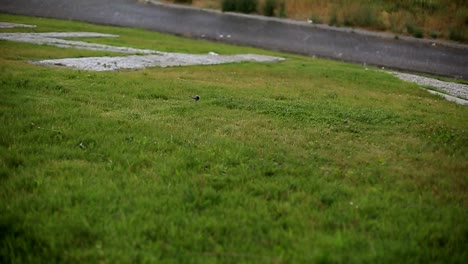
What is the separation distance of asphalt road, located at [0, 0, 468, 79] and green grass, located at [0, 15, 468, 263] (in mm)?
8082

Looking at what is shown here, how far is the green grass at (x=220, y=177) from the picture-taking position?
2771 mm

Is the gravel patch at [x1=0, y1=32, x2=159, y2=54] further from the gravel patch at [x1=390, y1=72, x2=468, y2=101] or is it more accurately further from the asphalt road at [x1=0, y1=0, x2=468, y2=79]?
the gravel patch at [x1=390, y1=72, x2=468, y2=101]

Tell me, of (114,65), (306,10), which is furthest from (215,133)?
(306,10)

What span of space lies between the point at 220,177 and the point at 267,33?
14587 mm

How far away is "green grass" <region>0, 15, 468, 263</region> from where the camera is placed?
2771 mm

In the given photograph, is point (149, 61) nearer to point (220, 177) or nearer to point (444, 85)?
point (444, 85)

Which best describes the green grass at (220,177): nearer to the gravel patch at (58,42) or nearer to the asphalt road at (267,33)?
the gravel patch at (58,42)

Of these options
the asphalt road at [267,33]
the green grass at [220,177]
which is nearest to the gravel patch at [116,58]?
the green grass at [220,177]

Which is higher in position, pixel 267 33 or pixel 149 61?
pixel 267 33

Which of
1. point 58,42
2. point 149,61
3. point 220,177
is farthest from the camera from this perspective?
point 58,42

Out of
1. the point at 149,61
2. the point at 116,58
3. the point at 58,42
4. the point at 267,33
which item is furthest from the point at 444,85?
the point at 58,42

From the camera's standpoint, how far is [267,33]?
57.8 ft

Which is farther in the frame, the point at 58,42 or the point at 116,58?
the point at 58,42

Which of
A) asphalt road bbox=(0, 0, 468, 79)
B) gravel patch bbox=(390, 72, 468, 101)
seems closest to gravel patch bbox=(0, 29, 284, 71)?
gravel patch bbox=(390, 72, 468, 101)
